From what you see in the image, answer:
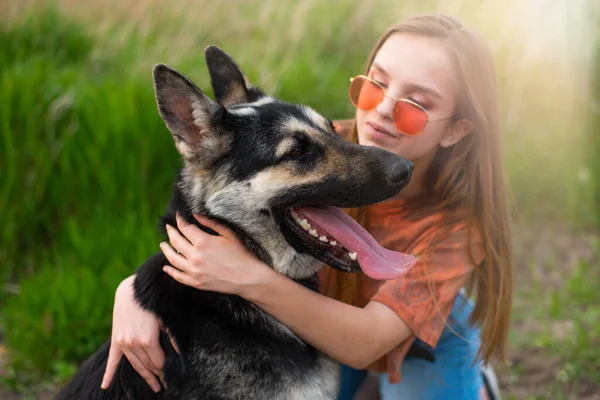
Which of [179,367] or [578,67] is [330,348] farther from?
[578,67]

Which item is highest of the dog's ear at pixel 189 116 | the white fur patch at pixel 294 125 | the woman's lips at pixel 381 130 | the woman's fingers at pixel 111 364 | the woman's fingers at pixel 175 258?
the woman's lips at pixel 381 130

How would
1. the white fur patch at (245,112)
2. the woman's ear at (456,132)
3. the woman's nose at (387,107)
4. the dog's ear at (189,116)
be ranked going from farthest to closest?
1. the woman's ear at (456,132)
2. the woman's nose at (387,107)
3. the white fur patch at (245,112)
4. the dog's ear at (189,116)

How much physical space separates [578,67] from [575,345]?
2.82m

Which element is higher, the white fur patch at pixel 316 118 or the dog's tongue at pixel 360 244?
the white fur patch at pixel 316 118

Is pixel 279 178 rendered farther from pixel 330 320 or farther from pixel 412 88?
pixel 412 88

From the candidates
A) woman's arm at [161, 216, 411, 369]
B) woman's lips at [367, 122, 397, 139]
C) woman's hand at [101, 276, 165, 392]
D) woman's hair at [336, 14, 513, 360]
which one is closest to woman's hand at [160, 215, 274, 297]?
woman's arm at [161, 216, 411, 369]

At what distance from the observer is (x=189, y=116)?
7.75 feet

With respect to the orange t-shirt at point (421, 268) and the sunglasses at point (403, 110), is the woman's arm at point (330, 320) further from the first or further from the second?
the sunglasses at point (403, 110)

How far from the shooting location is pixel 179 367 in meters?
2.28

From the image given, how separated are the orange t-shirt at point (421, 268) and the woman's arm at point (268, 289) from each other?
18cm

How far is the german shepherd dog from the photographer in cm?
228

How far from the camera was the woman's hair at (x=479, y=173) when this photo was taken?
2.79 metres

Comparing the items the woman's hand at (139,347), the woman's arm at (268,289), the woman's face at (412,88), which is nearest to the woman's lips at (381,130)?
the woman's face at (412,88)

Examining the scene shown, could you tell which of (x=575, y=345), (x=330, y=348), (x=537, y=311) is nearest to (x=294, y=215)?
(x=330, y=348)
